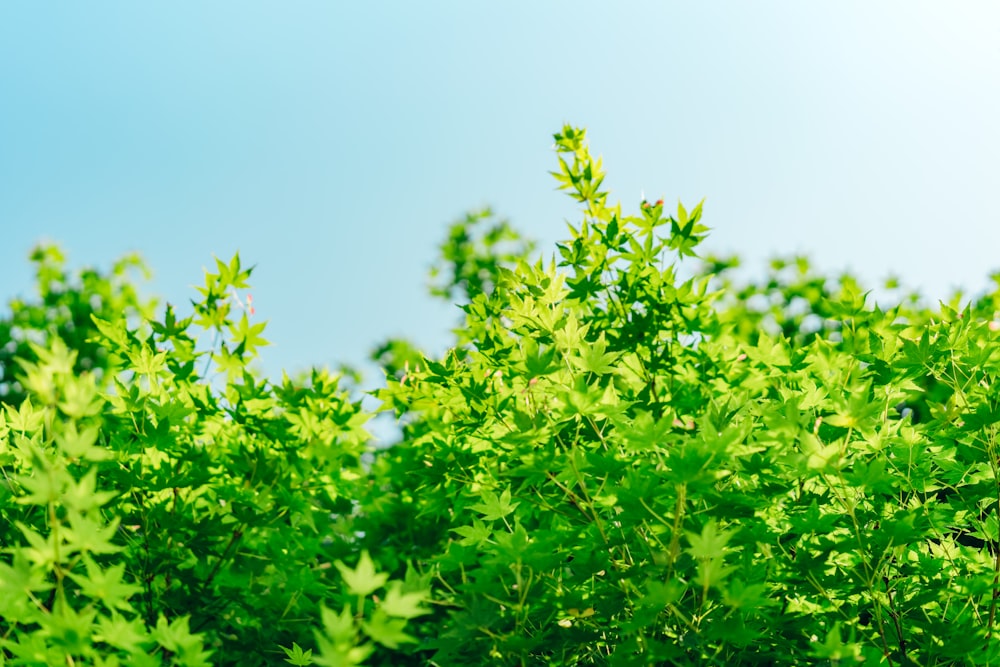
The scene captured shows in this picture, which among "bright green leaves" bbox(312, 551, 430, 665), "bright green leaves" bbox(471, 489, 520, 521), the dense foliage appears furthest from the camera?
"bright green leaves" bbox(471, 489, 520, 521)

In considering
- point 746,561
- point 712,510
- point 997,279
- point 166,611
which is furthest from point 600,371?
point 997,279

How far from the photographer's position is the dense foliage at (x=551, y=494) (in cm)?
177

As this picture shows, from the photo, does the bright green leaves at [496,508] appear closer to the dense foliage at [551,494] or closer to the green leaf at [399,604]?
the dense foliage at [551,494]

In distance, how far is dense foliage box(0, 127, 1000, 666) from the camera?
1.77 metres

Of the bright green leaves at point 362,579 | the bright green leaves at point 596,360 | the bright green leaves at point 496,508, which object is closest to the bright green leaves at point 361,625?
the bright green leaves at point 362,579

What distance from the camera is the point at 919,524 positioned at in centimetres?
216

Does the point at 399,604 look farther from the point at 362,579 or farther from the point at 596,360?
the point at 596,360

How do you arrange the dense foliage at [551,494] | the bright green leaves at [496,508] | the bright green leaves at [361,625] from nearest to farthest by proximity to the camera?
the bright green leaves at [361,625] → the dense foliage at [551,494] → the bright green leaves at [496,508]

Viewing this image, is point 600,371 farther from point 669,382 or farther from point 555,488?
point 669,382

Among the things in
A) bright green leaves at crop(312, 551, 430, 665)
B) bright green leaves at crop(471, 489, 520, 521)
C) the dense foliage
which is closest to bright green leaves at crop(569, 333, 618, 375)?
the dense foliage

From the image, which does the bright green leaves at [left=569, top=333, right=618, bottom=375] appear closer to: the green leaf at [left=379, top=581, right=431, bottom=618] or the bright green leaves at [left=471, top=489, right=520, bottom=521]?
the bright green leaves at [left=471, top=489, right=520, bottom=521]

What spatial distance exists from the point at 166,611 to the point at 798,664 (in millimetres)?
2176

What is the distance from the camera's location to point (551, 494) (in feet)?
7.77

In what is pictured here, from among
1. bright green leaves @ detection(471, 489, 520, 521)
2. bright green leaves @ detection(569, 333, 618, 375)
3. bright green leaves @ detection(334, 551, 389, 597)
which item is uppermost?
bright green leaves @ detection(569, 333, 618, 375)
